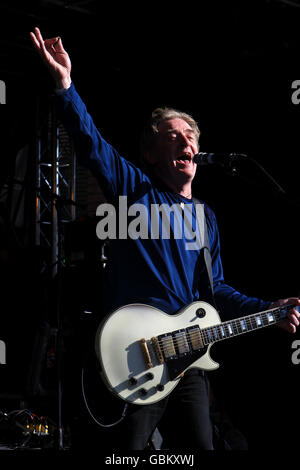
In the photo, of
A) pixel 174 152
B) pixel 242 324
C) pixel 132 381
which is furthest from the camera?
pixel 174 152

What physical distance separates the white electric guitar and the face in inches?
27.8

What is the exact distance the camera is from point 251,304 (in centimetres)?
309

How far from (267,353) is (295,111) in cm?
207

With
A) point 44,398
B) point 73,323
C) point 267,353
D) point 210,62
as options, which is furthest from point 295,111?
point 44,398

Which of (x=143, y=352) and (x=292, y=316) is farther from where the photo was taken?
(x=292, y=316)

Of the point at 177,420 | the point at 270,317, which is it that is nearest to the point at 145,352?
the point at 177,420

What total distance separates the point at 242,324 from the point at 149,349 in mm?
636

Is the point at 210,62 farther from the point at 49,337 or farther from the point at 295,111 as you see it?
the point at 49,337

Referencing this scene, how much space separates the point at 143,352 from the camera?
2.55 m

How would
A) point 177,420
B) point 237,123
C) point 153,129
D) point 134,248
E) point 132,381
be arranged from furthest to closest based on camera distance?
point 237,123 → point 153,129 → point 134,248 → point 177,420 → point 132,381

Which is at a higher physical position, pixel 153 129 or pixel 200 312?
pixel 153 129

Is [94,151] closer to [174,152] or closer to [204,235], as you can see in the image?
[174,152]

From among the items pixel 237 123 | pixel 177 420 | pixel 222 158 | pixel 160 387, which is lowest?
pixel 177 420
